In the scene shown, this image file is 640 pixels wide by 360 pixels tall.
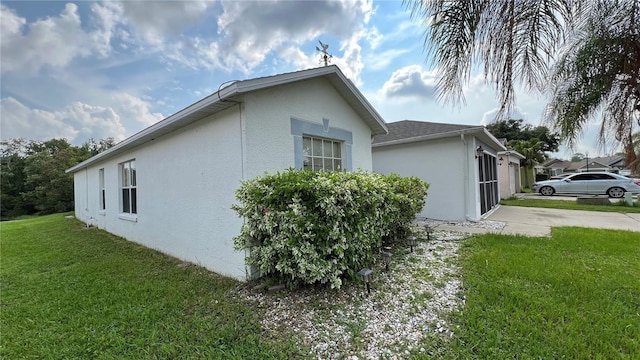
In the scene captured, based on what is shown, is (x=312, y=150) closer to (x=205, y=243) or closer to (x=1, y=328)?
(x=205, y=243)

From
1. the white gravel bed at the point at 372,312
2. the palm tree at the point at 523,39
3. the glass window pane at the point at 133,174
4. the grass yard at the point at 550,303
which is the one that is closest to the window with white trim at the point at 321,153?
the white gravel bed at the point at 372,312

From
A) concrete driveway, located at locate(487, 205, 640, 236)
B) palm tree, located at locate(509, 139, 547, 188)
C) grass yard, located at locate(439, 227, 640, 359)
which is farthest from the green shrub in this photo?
palm tree, located at locate(509, 139, 547, 188)

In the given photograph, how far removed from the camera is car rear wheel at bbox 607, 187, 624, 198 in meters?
15.7

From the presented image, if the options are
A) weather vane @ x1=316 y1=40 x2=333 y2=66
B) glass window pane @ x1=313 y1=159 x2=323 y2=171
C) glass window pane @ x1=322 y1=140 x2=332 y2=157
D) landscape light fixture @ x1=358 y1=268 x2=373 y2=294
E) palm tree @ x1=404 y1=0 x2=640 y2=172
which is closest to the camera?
palm tree @ x1=404 y1=0 x2=640 y2=172

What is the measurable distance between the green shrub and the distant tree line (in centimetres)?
3220

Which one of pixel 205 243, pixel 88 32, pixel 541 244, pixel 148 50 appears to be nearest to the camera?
pixel 205 243

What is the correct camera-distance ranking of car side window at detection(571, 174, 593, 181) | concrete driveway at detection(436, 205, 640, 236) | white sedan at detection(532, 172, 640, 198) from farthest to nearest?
car side window at detection(571, 174, 593, 181) → white sedan at detection(532, 172, 640, 198) → concrete driveway at detection(436, 205, 640, 236)

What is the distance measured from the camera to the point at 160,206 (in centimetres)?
670

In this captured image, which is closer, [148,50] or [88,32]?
[88,32]

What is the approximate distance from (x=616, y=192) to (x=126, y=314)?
76.9 feet

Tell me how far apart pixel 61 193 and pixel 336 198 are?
33.8 metres

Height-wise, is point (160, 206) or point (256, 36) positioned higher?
point (256, 36)

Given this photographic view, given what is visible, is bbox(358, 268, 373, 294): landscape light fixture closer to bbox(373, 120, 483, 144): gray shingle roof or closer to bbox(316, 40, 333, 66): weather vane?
bbox(373, 120, 483, 144): gray shingle roof

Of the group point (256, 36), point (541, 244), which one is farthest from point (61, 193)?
point (541, 244)
